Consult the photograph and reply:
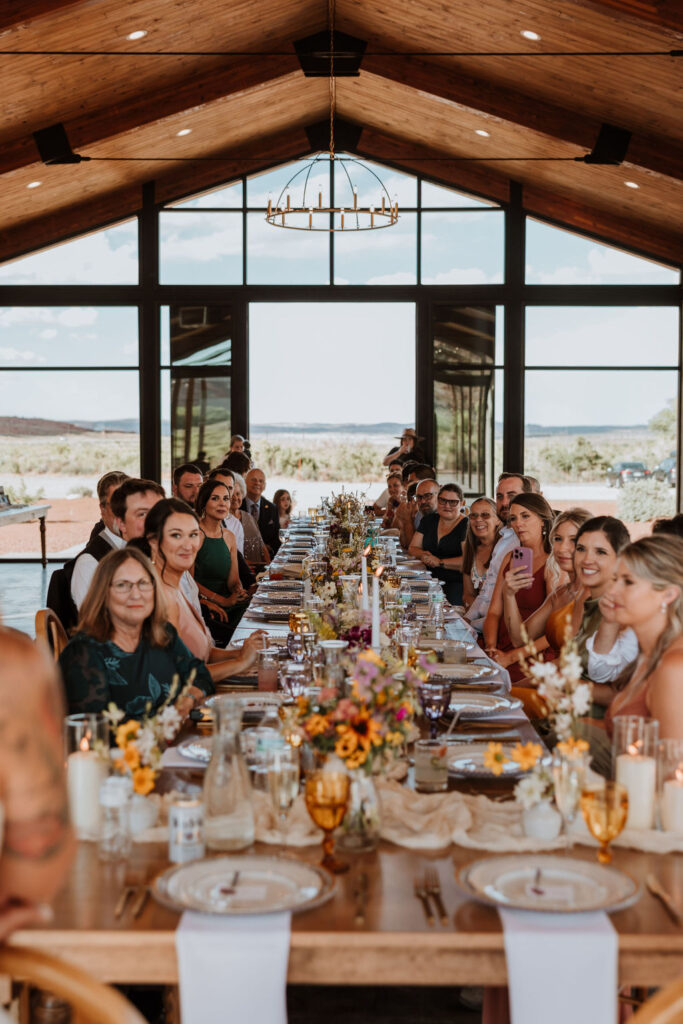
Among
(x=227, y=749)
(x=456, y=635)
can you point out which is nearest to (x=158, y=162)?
(x=456, y=635)

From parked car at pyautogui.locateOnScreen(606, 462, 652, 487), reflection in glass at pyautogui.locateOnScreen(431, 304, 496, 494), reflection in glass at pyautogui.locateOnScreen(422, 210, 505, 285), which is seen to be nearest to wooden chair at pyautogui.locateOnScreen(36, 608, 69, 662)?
reflection in glass at pyautogui.locateOnScreen(431, 304, 496, 494)

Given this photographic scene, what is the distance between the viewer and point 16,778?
1.47 metres

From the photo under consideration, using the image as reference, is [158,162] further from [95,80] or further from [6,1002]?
[6,1002]

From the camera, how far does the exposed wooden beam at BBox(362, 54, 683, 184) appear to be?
32.7ft

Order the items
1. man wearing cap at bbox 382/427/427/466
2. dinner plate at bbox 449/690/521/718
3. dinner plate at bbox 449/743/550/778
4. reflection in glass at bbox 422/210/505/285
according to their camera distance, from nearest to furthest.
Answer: dinner plate at bbox 449/743/550/778, dinner plate at bbox 449/690/521/718, man wearing cap at bbox 382/427/427/466, reflection in glass at bbox 422/210/505/285

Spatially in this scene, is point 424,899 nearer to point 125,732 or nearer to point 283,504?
point 125,732

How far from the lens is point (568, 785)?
2.13 meters

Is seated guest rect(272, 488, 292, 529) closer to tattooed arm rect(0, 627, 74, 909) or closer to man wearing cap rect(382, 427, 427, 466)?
man wearing cap rect(382, 427, 427, 466)

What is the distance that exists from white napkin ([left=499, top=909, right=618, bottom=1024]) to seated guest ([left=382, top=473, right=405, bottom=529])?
28.9 ft

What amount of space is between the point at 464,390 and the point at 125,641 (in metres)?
10.4

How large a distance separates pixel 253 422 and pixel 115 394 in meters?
1.65

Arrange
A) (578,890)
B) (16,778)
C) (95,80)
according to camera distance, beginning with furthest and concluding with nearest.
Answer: (95,80)
(578,890)
(16,778)

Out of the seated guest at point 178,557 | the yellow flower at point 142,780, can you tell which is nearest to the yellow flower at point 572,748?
the yellow flower at point 142,780

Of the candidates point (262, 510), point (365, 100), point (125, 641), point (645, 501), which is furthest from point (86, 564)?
point (645, 501)
